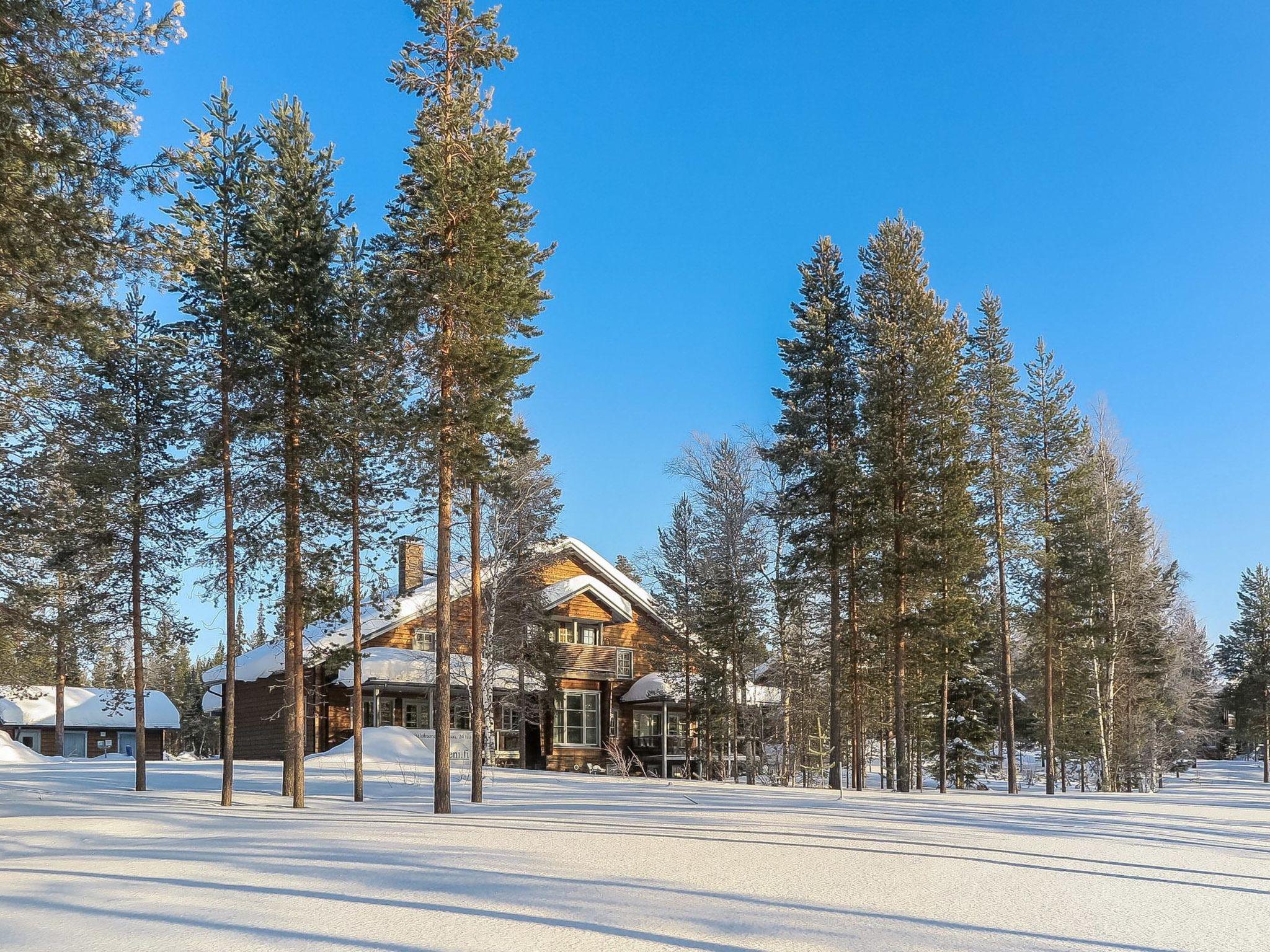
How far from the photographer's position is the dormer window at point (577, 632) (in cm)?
4044

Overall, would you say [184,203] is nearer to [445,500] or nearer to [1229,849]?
[445,500]

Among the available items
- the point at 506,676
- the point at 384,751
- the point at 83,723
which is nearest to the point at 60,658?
the point at 384,751

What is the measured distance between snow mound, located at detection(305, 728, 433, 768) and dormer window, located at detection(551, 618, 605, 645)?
29.6ft

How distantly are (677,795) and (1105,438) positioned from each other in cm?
3029

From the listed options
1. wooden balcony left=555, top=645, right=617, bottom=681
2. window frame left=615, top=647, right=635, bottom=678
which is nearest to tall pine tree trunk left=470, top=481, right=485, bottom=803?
wooden balcony left=555, top=645, right=617, bottom=681

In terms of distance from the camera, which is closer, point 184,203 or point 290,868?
point 290,868

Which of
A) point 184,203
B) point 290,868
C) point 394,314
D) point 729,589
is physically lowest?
point 290,868

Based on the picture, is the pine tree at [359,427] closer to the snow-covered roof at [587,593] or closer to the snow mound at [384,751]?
the snow mound at [384,751]

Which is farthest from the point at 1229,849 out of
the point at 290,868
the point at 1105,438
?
the point at 1105,438

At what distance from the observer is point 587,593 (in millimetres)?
41125

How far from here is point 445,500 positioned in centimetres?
1931

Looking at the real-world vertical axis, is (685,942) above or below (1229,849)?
above

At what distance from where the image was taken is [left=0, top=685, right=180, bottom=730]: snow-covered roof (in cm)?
5231

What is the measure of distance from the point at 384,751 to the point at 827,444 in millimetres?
15834
